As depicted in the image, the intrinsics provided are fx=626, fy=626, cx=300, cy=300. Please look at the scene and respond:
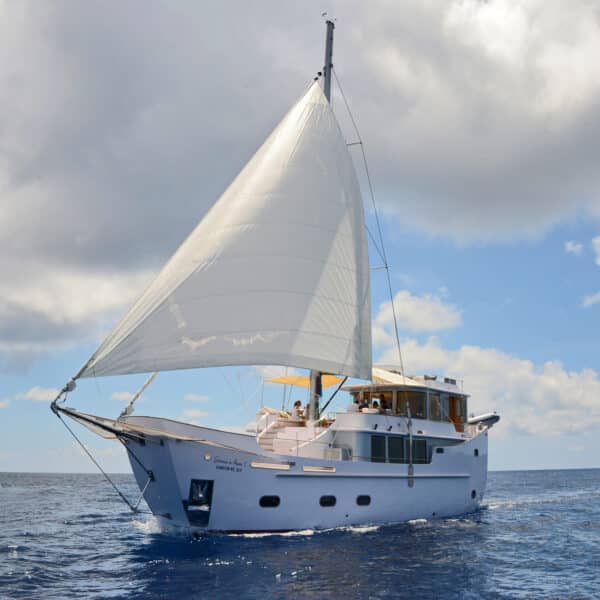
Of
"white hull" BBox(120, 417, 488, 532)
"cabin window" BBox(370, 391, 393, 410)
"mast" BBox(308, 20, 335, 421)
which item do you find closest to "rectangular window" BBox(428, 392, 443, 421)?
"cabin window" BBox(370, 391, 393, 410)

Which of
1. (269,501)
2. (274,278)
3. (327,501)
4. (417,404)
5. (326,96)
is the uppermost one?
(326,96)

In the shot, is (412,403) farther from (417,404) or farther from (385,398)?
(385,398)

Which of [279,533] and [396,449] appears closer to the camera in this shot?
[279,533]

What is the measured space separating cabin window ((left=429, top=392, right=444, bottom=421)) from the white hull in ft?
14.2

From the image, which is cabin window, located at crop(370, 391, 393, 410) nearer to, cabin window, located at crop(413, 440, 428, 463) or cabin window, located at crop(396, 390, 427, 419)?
cabin window, located at crop(396, 390, 427, 419)

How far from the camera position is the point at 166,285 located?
707 inches

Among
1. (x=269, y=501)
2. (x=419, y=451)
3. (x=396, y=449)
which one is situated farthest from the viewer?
(x=419, y=451)

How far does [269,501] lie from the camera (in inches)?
731

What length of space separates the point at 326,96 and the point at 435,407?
43.7 ft

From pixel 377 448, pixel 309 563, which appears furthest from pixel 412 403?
pixel 309 563

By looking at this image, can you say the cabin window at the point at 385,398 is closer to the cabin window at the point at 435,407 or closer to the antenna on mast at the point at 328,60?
the cabin window at the point at 435,407

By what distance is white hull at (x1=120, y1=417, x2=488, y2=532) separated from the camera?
17.9 meters

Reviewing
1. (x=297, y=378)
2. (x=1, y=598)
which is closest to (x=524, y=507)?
(x=297, y=378)

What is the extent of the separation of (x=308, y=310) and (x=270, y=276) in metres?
1.66
